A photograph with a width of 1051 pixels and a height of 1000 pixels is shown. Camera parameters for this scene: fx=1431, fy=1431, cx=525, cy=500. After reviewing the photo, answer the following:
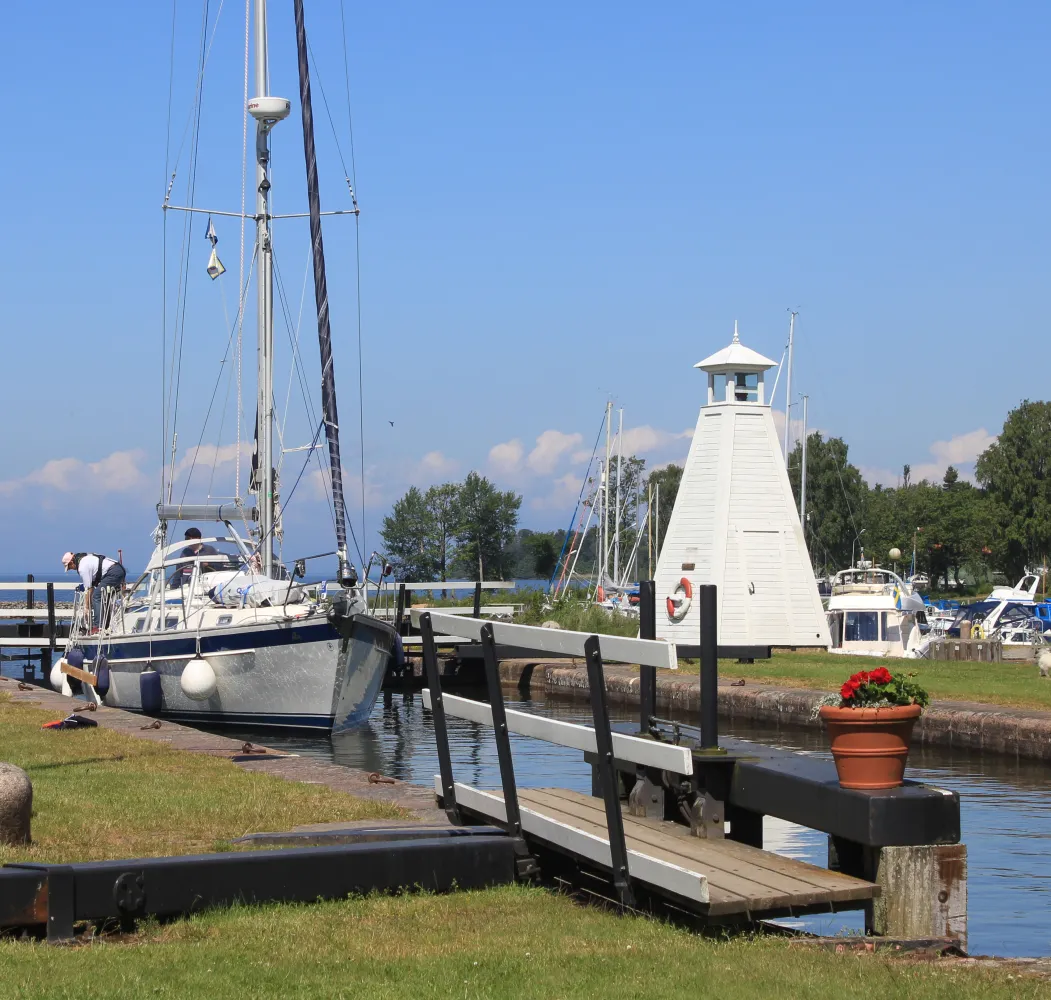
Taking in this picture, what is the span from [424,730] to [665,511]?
9184 cm

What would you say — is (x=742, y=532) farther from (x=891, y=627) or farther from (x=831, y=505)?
(x=831, y=505)

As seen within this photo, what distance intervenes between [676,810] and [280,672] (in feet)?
59.6

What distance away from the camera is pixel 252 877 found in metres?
6.87

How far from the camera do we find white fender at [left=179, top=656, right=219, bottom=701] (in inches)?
1011

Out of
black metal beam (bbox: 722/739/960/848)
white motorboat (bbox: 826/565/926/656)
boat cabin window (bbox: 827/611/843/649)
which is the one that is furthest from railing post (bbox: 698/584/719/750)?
boat cabin window (bbox: 827/611/843/649)

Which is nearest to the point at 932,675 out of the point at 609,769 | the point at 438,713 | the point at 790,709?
the point at 790,709

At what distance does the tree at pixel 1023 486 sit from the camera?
90.6 m

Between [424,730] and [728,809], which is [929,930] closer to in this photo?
[728,809]

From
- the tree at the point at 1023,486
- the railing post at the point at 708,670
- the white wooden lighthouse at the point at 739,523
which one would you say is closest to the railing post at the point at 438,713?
the railing post at the point at 708,670

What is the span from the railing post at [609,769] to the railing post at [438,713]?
1660 mm

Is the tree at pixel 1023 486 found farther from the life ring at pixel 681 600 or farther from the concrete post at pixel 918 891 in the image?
the concrete post at pixel 918 891

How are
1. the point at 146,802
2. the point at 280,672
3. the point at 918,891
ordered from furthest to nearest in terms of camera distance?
the point at 280,672, the point at 146,802, the point at 918,891

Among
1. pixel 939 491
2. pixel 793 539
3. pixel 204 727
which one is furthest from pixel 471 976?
pixel 939 491

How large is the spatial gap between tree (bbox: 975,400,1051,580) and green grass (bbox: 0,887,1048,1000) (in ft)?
291
